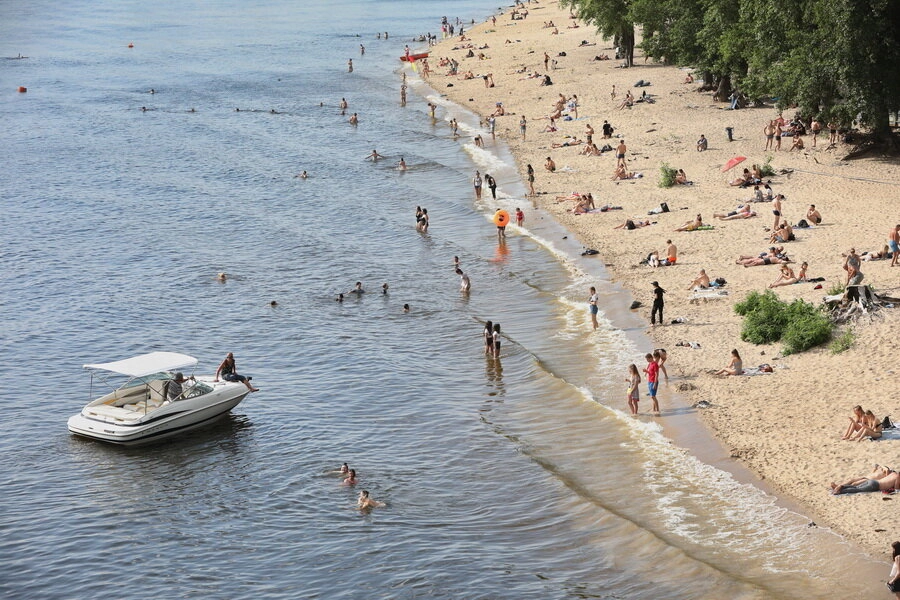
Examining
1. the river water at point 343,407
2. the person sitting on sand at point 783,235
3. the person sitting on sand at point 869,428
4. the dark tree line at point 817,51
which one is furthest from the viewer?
the dark tree line at point 817,51

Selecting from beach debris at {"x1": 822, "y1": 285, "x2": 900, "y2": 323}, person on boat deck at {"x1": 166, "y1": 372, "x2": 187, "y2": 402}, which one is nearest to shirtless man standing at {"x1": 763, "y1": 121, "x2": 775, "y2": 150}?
beach debris at {"x1": 822, "y1": 285, "x2": 900, "y2": 323}

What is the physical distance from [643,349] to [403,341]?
8764 mm

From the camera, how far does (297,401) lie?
30.7 meters

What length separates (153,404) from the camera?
93.9 ft

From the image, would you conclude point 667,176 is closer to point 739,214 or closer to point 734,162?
point 734,162

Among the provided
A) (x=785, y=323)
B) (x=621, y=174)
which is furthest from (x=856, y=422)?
(x=621, y=174)

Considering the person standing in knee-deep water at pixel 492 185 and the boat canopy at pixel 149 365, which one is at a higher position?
the person standing in knee-deep water at pixel 492 185

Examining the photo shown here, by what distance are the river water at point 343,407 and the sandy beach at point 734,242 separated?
50.8 inches

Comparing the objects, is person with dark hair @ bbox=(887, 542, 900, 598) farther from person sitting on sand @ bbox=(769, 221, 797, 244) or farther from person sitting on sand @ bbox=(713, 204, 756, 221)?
person sitting on sand @ bbox=(713, 204, 756, 221)

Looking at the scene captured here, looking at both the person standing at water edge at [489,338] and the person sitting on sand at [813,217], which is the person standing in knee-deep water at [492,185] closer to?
the person sitting on sand at [813,217]

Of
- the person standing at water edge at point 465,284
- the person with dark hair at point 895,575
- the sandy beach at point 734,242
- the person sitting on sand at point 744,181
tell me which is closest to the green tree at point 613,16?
the sandy beach at point 734,242

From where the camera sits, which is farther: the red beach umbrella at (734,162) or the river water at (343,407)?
the red beach umbrella at (734,162)

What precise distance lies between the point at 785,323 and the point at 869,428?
6.92m

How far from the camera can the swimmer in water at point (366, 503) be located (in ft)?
78.4
